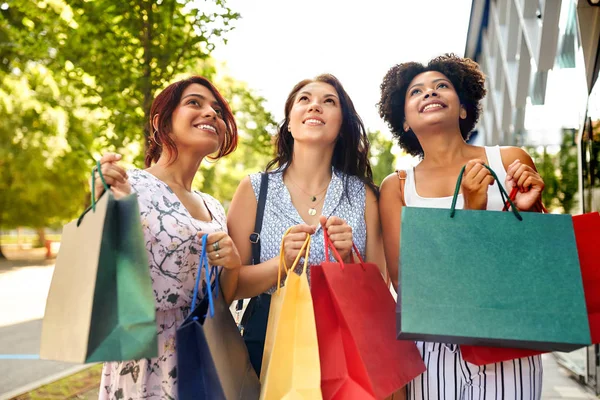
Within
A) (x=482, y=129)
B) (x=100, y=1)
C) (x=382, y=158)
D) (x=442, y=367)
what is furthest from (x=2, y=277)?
(x=442, y=367)

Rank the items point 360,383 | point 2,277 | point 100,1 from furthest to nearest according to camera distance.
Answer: point 2,277 → point 100,1 → point 360,383

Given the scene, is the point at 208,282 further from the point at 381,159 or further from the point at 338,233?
the point at 381,159

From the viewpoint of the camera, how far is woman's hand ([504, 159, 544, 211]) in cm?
174

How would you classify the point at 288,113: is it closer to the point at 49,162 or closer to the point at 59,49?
the point at 59,49

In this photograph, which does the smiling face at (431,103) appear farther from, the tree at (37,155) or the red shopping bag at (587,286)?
the tree at (37,155)

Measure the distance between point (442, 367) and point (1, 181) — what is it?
77.0ft

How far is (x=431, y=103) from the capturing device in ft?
7.06

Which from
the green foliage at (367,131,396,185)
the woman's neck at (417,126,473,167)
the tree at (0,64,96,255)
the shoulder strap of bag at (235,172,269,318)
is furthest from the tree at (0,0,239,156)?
the green foliage at (367,131,396,185)

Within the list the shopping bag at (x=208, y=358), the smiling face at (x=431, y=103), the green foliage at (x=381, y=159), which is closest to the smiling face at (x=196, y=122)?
the shopping bag at (x=208, y=358)

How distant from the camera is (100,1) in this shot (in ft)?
14.5

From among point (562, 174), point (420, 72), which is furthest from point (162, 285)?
point (562, 174)

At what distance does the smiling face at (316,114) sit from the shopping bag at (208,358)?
0.77 metres

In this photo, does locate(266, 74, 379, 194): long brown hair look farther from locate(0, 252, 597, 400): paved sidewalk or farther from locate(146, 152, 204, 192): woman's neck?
locate(0, 252, 597, 400): paved sidewalk

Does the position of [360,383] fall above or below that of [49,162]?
below
